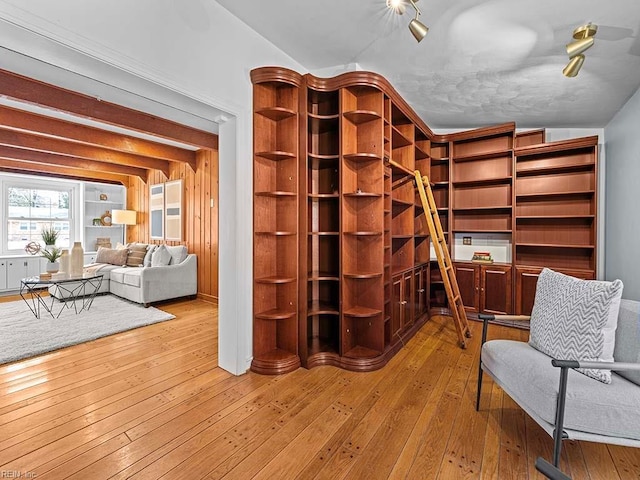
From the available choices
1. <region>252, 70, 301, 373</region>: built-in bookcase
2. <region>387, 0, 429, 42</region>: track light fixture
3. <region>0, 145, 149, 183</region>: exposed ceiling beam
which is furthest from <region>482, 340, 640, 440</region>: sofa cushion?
<region>0, 145, 149, 183</region>: exposed ceiling beam

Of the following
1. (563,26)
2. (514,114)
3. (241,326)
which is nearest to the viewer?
(563,26)

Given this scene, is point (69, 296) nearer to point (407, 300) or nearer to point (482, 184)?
point (407, 300)

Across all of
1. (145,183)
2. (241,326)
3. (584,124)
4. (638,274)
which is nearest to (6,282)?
(145,183)

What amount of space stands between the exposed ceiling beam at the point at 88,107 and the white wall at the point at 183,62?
1.34 meters

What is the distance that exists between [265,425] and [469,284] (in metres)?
3.45

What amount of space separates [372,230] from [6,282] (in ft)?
24.5

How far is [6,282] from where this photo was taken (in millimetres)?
6023

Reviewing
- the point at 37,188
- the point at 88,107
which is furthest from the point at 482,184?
the point at 37,188

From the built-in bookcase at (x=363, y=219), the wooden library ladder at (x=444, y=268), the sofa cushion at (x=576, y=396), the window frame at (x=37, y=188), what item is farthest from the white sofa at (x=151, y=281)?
the sofa cushion at (x=576, y=396)

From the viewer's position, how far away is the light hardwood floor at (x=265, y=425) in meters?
1.61

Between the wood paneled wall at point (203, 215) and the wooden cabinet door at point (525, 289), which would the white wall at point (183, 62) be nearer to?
the wood paneled wall at point (203, 215)

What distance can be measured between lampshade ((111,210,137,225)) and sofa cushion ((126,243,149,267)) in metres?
1.41

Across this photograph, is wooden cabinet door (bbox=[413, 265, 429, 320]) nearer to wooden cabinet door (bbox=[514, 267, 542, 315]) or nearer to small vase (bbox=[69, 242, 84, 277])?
wooden cabinet door (bbox=[514, 267, 542, 315])

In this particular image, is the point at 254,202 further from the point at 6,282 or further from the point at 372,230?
the point at 6,282
